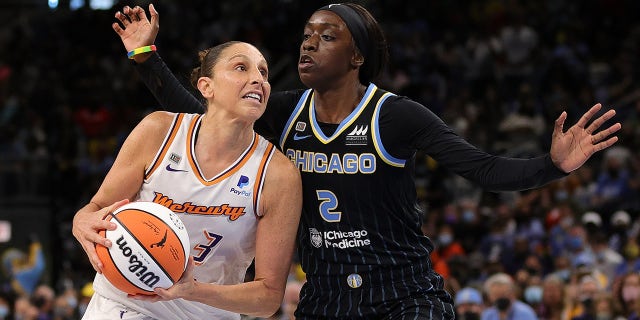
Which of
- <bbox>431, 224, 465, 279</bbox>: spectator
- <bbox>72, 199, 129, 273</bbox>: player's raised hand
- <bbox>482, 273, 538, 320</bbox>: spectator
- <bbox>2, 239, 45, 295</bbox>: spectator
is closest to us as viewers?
<bbox>72, 199, 129, 273</bbox>: player's raised hand

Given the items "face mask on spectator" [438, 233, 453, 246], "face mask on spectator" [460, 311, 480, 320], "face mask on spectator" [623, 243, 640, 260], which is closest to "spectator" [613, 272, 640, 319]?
"face mask on spectator" [460, 311, 480, 320]

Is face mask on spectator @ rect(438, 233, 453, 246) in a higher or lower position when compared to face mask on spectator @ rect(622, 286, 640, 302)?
lower

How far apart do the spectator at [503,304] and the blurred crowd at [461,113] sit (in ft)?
0.06

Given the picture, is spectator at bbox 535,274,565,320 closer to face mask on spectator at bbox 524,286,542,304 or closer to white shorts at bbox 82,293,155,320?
face mask on spectator at bbox 524,286,542,304

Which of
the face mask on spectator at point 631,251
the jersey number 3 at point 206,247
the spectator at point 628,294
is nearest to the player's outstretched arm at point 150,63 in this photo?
the jersey number 3 at point 206,247

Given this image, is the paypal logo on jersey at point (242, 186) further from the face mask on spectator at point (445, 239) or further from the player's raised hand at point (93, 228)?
the face mask on spectator at point (445, 239)

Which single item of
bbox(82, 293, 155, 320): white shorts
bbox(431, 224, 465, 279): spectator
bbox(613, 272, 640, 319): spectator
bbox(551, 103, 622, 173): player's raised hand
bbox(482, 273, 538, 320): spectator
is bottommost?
bbox(431, 224, 465, 279): spectator

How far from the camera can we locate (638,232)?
10.3 m

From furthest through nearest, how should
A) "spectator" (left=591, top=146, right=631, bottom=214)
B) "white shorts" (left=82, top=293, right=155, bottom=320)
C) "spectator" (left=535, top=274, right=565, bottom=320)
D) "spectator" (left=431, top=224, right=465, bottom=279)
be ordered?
"spectator" (left=591, top=146, right=631, bottom=214), "spectator" (left=431, top=224, right=465, bottom=279), "spectator" (left=535, top=274, right=565, bottom=320), "white shorts" (left=82, top=293, right=155, bottom=320)

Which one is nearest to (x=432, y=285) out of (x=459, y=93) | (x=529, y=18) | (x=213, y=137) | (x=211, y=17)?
(x=213, y=137)

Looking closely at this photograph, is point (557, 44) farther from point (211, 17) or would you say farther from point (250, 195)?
point (250, 195)

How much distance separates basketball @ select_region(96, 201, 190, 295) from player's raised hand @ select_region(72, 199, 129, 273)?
0.02 m

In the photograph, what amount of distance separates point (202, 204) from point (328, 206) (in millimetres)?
580

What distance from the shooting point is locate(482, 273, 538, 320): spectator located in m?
8.29
